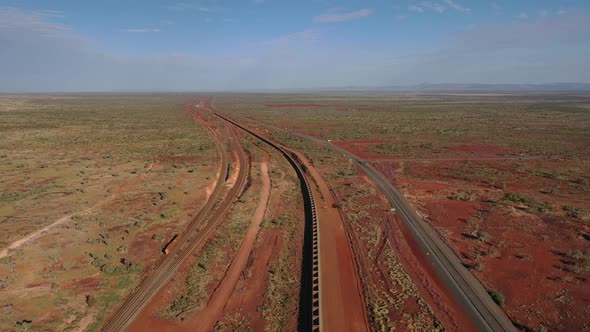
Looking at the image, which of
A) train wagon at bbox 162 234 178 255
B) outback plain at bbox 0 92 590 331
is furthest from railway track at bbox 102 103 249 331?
train wagon at bbox 162 234 178 255

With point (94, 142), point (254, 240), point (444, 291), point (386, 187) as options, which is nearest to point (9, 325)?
point (254, 240)

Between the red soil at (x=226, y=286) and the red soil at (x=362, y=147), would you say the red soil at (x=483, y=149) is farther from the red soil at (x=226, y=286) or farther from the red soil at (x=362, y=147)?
the red soil at (x=226, y=286)

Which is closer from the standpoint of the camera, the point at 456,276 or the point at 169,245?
the point at 456,276

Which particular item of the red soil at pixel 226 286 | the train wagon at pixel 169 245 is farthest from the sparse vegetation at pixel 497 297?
the train wagon at pixel 169 245

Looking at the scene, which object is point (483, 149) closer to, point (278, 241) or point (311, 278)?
point (278, 241)

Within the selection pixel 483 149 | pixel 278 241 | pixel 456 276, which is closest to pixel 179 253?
pixel 278 241

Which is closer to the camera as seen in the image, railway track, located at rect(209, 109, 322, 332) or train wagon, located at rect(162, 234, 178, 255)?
railway track, located at rect(209, 109, 322, 332)

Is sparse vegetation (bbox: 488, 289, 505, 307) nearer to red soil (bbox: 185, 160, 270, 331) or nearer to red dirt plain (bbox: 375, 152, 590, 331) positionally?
red dirt plain (bbox: 375, 152, 590, 331)
